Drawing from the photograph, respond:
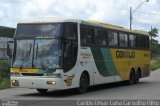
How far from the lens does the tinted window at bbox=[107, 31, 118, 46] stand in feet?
75.2

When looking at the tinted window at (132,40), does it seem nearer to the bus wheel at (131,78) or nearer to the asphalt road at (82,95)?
the bus wheel at (131,78)

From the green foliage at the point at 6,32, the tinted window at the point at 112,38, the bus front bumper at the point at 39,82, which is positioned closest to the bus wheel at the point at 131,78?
the tinted window at the point at 112,38

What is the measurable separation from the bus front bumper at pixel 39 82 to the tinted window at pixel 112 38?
19.0ft

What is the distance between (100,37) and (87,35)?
1.69 meters

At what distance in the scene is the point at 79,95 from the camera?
18.8 meters

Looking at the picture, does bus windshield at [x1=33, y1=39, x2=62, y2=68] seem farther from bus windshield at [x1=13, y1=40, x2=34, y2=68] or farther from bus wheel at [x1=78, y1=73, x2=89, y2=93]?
bus wheel at [x1=78, y1=73, x2=89, y2=93]

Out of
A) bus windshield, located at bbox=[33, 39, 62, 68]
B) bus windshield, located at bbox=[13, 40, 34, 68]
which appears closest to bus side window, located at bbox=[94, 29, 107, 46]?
bus windshield, located at bbox=[33, 39, 62, 68]

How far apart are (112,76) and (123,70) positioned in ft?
6.27

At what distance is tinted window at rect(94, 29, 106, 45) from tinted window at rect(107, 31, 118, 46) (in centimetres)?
69

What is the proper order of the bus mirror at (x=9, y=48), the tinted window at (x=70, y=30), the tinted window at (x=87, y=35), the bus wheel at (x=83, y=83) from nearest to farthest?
1. the tinted window at (x=70, y=30)
2. the bus mirror at (x=9, y=48)
3. the bus wheel at (x=83, y=83)
4. the tinted window at (x=87, y=35)

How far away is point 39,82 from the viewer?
1781cm

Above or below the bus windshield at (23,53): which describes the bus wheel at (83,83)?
below

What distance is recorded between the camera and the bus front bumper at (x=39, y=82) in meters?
17.7

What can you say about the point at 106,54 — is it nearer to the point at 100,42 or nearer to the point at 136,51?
the point at 100,42
